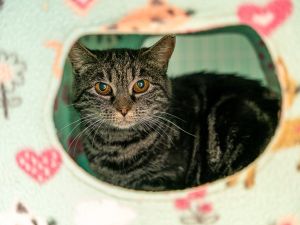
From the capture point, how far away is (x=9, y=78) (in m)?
1.06

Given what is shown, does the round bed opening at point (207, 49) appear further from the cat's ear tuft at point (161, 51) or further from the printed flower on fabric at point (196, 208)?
the printed flower on fabric at point (196, 208)

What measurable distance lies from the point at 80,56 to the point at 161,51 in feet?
0.88

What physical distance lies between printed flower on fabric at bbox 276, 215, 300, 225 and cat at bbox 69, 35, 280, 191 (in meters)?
0.31

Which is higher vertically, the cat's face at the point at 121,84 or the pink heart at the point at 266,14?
the pink heart at the point at 266,14

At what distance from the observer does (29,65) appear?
105 cm

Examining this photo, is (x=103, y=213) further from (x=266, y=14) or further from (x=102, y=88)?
(x=266, y=14)

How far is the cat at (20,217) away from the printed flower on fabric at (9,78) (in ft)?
0.81

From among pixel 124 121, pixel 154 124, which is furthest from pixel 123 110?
pixel 154 124

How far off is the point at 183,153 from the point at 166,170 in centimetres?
9

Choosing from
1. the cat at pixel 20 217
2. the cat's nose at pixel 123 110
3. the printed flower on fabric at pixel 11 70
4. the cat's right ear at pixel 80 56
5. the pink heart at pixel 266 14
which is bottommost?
the cat at pixel 20 217

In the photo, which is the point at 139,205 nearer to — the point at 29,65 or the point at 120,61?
the point at 29,65

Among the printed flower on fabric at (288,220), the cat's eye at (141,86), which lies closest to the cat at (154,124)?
the cat's eye at (141,86)

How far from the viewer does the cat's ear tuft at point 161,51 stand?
1.37 m

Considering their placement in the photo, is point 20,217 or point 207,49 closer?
point 20,217
